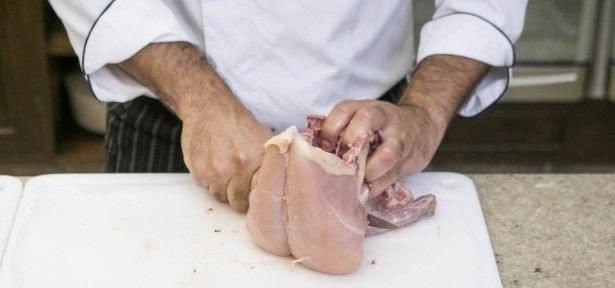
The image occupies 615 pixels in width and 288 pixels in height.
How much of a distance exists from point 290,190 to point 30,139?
52.2 inches

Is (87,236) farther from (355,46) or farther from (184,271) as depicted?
(355,46)

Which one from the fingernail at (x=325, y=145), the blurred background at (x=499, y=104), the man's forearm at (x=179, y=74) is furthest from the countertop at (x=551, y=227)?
the blurred background at (x=499, y=104)

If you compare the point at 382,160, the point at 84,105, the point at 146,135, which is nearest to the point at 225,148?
the point at 382,160

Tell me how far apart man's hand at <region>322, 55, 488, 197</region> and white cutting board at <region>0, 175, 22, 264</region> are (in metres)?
0.34

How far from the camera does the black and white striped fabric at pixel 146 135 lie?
1.14 meters

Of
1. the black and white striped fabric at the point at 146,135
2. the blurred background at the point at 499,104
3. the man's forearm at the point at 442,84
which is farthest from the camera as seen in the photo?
the blurred background at the point at 499,104

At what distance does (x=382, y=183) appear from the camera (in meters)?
0.94

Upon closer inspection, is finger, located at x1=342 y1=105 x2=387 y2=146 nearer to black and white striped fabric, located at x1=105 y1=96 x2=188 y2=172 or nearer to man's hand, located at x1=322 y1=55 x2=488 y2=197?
man's hand, located at x1=322 y1=55 x2=488 y2=197

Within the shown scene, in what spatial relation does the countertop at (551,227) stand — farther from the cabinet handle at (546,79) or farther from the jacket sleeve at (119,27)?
the cabinet handle at (546,79)

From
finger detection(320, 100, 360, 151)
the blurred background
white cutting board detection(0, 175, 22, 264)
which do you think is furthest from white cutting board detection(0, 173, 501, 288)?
the blurred background

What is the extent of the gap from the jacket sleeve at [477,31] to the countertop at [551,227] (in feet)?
0.46

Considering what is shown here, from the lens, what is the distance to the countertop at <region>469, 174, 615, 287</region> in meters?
Answer: 0.91

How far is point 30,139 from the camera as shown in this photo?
6.64 feet

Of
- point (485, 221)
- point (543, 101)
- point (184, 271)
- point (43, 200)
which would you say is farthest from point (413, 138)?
point (543, 101)
